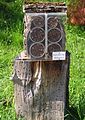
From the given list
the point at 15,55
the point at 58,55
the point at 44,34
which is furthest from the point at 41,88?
the point at 15,55

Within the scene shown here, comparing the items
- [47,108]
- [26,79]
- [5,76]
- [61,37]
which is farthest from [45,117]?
[5,76]

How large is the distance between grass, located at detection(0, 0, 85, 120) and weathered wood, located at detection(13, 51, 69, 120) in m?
0.18

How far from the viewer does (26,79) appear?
13.2ft

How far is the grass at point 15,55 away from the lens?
4441mm

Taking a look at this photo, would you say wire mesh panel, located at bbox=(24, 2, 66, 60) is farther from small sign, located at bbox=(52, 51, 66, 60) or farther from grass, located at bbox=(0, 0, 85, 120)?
grass, located at bbox=(0, 0, 85, 120)

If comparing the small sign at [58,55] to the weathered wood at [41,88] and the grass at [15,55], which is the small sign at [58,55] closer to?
the weathered wood at [41,88]

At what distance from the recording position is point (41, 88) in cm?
Answer: 404

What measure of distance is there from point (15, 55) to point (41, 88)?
1.98 meters

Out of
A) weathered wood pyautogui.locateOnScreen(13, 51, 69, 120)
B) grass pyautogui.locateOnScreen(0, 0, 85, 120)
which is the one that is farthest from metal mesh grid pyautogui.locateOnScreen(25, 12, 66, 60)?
grass pyautogui.locateOnScreen(0, 0, 85, 120)

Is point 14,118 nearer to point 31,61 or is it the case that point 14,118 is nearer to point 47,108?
point 47,108

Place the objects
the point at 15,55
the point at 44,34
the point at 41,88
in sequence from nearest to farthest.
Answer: the point at 44,34
the point at 41,88
the point at 15,55

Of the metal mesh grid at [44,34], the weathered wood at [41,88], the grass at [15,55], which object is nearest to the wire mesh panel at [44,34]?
the metal mesh grid at [44,34]

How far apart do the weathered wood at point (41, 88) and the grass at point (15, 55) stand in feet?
0.60

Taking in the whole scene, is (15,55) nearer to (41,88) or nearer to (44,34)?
(41,88)
